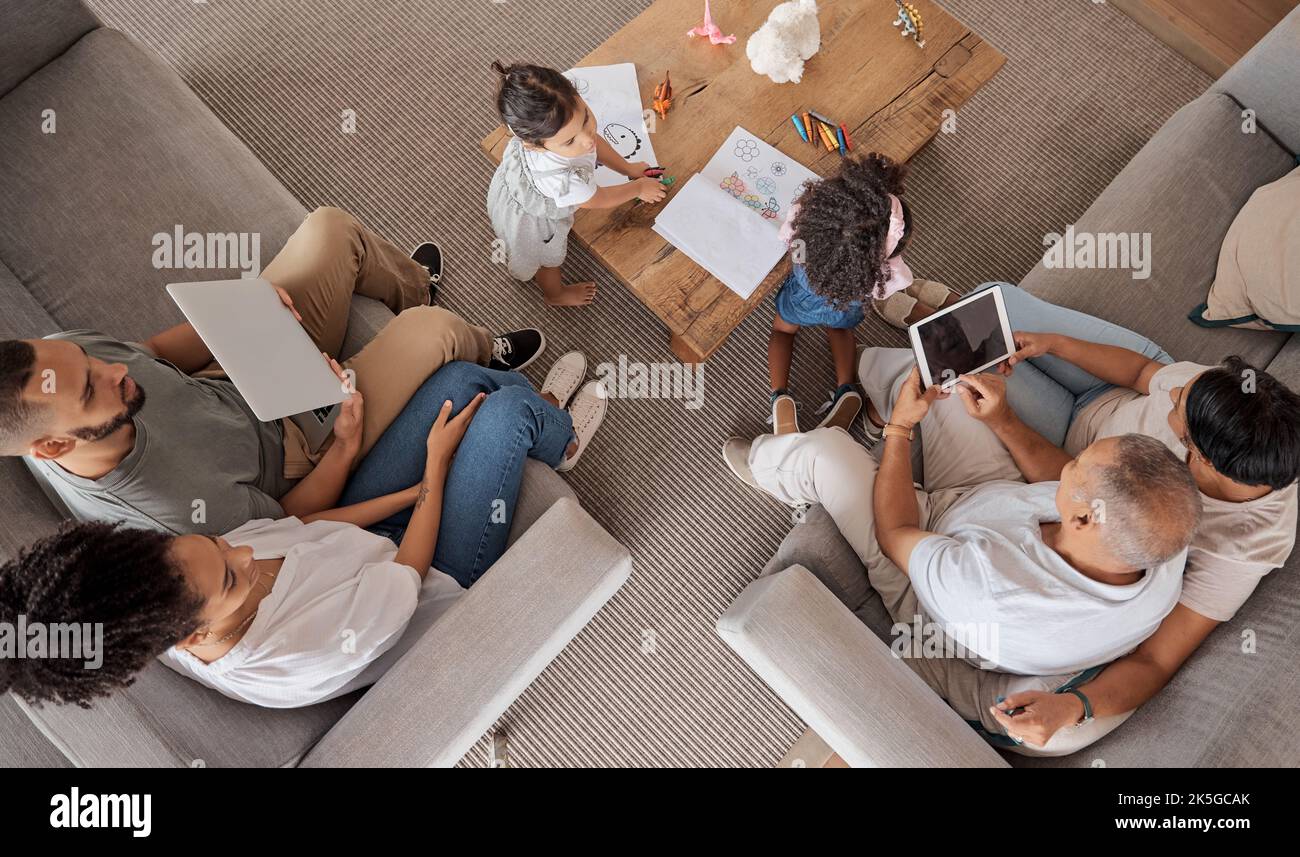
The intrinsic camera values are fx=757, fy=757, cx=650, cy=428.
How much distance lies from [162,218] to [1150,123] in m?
2.79

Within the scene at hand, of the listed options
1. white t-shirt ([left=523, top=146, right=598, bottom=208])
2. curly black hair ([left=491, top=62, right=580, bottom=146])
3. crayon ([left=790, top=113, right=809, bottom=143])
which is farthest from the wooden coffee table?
curly black hair ([left=491, top=62, right=580, bottom=146])

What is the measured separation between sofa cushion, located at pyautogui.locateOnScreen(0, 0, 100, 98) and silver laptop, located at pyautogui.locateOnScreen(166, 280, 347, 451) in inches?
35.2

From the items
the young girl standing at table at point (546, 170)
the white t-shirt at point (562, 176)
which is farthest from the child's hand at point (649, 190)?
the white t-shirt at point (562, 176)

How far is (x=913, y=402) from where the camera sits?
1.55 metres

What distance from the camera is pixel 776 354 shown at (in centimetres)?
203

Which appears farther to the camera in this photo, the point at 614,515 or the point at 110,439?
the point at 614,515

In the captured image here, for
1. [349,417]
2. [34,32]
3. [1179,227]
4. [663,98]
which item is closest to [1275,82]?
[1179,227]

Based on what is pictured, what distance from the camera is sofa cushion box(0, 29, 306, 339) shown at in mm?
1662

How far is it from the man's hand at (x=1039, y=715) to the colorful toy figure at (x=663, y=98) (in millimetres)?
1436

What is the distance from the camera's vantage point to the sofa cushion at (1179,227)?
5.81 ft

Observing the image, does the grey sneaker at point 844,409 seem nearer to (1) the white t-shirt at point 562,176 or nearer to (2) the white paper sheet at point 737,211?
(2) the white paper sheet at point 737,211

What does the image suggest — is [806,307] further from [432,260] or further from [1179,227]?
[432,260]
